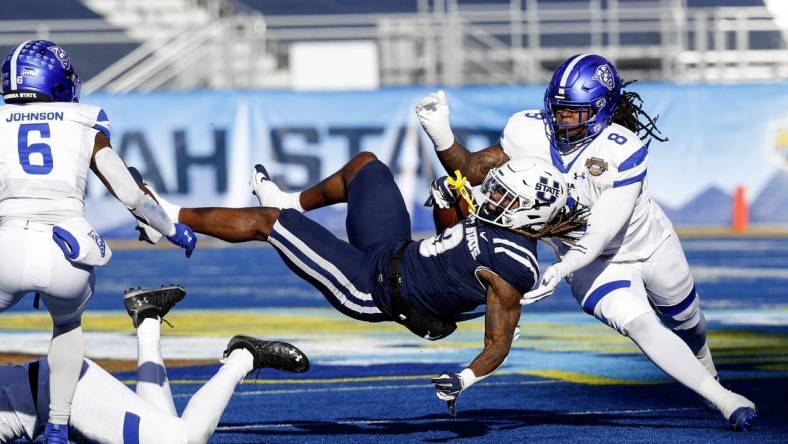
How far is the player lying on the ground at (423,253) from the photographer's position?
5.31 m

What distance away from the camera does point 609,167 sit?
609cm

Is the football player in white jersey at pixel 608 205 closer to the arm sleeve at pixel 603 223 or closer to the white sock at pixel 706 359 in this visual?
the arm sleeve at pixel 603 223

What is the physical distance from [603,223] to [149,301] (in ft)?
6.57

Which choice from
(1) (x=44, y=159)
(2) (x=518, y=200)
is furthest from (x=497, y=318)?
(1) (x=44, y=159)

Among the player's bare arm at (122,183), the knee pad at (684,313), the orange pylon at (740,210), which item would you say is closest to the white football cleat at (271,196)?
the player's bare arm at (122,183)

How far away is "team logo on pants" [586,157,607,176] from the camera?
6102mm

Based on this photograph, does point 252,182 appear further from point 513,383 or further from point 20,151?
point 513,383

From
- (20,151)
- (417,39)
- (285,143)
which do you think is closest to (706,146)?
(417,39)

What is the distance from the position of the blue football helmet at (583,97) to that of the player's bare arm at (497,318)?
1.12 m

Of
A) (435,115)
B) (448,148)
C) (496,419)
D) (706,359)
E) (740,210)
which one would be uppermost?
(435,115)

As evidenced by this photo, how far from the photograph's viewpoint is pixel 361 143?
1797 cm

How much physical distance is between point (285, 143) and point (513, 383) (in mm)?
10539

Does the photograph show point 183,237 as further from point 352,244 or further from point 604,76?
point 604,76

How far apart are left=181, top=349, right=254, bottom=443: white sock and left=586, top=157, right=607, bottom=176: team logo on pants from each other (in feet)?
6.20
